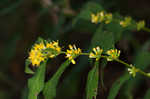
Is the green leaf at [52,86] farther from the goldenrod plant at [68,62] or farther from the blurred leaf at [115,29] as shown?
the blurred leaf at [115,29]

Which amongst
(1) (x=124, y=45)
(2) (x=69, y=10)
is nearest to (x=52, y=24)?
(2) (x=69, y=10)

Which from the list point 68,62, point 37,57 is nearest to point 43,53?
point 37,57

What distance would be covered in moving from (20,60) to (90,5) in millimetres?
1817

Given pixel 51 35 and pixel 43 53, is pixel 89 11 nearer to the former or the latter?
pixel 43 53

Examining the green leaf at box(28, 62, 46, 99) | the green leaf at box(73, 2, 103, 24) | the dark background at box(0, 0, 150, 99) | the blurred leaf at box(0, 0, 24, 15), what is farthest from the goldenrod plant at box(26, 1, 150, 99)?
the blurred leaf at box(0, 0, 24, 15)

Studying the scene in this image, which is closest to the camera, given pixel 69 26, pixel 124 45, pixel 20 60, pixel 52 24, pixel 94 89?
pixel 94 89

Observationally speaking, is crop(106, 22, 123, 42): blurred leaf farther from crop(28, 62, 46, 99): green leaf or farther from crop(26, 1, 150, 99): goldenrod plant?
crop(28, 62, 46, 99): green leaf

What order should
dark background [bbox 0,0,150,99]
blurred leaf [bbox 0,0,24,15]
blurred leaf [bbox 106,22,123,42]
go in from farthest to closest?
1. blurred leaf [bbox 0,0,24,15]
2. dark background [bbox 0,0,150,99]
3. blurred leaf [bbox 106,22,123,42]

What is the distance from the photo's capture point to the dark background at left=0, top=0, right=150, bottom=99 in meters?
2.45

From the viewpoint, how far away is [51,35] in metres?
2.63

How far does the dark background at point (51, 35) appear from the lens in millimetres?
2449

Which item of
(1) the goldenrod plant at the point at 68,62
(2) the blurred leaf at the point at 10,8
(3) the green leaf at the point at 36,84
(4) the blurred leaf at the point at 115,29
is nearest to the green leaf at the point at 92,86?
(1) the goldenrod plant at the point at 68,62

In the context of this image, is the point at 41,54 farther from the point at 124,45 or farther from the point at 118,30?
the point at 124,45

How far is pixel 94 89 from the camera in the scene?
1094 mm
